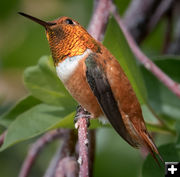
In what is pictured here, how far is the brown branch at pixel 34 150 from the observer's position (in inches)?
72.0

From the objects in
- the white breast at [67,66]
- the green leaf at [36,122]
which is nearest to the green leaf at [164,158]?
the green leaf at [36,122]

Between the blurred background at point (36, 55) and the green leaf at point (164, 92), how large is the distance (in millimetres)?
649

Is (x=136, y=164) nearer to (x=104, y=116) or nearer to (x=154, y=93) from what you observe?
(x=154, y=93)

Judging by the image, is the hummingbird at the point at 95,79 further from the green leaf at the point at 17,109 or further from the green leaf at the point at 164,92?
the green leaf at the point at 164,92

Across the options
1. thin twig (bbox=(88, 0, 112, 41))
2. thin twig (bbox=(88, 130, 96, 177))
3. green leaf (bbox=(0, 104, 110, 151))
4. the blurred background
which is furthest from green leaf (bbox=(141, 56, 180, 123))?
the blurred background

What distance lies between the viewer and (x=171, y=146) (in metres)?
1.83

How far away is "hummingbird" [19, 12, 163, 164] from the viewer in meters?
1.69

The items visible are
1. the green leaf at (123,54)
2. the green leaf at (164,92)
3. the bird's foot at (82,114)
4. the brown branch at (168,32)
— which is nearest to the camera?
the bird's foot at (82,114)

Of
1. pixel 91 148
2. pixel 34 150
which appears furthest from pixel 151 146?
pixel 34 150

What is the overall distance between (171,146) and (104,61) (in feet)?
1.44

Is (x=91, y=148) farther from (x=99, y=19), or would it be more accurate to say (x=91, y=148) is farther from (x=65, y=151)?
(x=99, y=19)

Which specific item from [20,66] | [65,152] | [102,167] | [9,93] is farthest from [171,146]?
[9,93]

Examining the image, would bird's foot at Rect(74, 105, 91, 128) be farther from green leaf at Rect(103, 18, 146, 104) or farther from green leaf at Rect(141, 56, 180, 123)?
green leaf at Rect(141, 56, 180, 123)

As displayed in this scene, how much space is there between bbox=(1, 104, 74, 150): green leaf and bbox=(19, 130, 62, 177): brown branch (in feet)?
0.40
